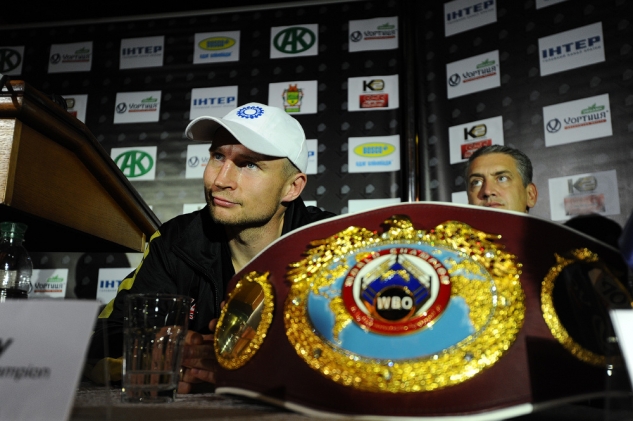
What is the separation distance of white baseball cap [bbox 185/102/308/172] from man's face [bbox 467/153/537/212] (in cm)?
88

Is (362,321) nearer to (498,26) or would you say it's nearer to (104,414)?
(104,414)

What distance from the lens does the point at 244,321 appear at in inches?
28.8

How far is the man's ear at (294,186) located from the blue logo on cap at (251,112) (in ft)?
0.77

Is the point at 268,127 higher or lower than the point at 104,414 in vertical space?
higher

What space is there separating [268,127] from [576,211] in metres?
1.44

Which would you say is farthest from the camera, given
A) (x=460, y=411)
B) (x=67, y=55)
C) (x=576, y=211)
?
(x=67, y=55)

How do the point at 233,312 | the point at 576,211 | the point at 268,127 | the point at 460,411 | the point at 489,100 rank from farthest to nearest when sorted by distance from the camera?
1. the point at 489,100
2. the point at 576,211
3. the point at 268,127
4. the point at 233,312
5. the point at 460,411

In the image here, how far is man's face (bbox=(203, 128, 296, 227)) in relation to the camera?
57.6 inches

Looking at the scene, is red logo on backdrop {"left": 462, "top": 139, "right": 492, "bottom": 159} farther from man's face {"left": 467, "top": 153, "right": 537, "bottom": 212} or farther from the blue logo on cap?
the blue logo on cap

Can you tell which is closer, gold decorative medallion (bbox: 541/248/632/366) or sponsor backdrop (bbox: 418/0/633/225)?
gold decorative medallion (bbox: 541/248/632/366)

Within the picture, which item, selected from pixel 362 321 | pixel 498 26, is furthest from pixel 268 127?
pixel 498 26

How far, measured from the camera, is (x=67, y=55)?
3039mm

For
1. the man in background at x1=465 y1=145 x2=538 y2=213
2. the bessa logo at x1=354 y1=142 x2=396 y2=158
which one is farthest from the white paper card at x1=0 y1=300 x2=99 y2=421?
the bessa logo at x1=354 y1=142 x2=396 y2=158

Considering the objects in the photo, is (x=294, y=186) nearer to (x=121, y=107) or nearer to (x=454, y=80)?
(x=454, y=80)
